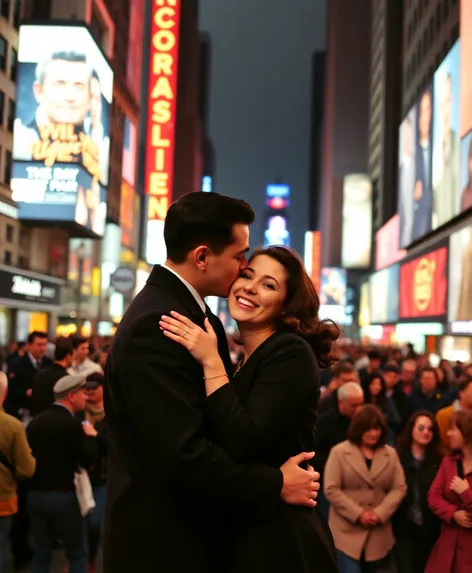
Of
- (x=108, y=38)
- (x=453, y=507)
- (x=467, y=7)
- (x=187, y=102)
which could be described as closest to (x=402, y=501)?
(x=453, y=507)

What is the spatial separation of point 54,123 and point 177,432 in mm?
34325

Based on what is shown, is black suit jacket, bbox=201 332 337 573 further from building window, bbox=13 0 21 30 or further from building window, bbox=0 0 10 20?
building window, bbox=13 0 21 30

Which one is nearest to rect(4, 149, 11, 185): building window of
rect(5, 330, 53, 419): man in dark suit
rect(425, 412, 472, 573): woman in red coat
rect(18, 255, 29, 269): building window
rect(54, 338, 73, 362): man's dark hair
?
rect(18, 255, 29, 269): building window

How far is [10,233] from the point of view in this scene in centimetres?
3647

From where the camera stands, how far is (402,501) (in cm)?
707

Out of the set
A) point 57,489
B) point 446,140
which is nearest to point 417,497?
point 57,489

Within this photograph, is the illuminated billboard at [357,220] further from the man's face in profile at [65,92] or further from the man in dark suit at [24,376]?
the man in dark suit at [24,376]

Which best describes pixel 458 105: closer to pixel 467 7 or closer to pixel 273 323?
pixel 467 7

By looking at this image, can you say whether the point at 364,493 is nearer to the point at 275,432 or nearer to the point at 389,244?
the point at 275,432

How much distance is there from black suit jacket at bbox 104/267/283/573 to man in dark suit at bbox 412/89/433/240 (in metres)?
40.0

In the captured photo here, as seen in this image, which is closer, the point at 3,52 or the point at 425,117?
the point at 3,52

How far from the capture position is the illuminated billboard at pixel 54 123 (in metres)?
34.7

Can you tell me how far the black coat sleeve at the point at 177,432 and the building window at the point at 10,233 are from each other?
34.6 metres

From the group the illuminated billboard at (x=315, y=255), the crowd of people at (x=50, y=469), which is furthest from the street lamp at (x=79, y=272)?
the illuminated billboard at (x=315, y=255)
